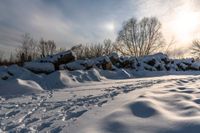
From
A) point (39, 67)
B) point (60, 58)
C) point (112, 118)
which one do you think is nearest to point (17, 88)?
point (39, 67)

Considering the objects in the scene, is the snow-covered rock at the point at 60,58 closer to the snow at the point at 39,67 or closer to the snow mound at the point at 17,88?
the snow at the point at 39,67

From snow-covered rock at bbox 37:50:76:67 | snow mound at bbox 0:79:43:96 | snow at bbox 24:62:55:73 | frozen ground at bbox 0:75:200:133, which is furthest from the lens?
snow-covered rock at bbox 37:50:76:67

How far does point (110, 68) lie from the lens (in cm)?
1642

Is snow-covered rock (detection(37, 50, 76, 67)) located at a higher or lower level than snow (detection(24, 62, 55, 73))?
higher

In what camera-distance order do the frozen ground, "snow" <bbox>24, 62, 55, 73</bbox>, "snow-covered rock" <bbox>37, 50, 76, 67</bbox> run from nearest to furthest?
1. the frozen ground
2. "snow" <bbox>24, 62, 55, 73</bbox>
3. "snow-covered rock" <bbox>37, 50, 76, 67</bbox>

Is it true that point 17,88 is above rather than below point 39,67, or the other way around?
below

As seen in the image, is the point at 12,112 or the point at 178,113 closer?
the point at 178,113

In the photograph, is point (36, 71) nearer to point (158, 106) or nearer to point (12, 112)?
point (12, 112)

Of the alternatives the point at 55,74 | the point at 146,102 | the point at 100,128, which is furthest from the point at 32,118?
the point at 55,74

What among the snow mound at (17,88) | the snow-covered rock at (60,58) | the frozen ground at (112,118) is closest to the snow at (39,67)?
the snow-covered rock at (60,58)

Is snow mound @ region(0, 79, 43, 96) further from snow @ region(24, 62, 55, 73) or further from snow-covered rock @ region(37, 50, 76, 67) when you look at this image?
snow-covered rock @ region(37, 50, 76, 67)

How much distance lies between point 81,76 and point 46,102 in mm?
5376

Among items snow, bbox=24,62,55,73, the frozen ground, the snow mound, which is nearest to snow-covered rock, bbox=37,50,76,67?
snow, bbox=24,62,55,73

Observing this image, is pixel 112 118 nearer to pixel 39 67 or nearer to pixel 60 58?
pixel 39 67
